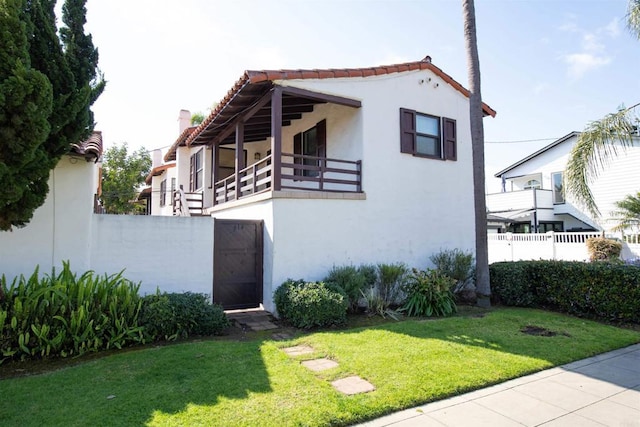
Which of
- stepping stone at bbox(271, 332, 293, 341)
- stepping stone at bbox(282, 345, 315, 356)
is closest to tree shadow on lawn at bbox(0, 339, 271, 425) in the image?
stepping stone at bbox(282, 345, 315, 356)

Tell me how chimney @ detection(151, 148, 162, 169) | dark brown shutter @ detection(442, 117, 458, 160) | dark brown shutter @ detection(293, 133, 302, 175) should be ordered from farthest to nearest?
chimney @ detection(151, 148, 162, 169)
dark brown shutter @ detection(293, 133, 302, 175)
dark brown shutter @ detection(442, 117, 458, 160)

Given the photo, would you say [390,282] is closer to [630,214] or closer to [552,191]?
[630,214]

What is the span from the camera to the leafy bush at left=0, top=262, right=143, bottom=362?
5.46 meters

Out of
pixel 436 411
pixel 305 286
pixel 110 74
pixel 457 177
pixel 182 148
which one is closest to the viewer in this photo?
pixel 436 411

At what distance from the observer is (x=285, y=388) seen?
4.48m

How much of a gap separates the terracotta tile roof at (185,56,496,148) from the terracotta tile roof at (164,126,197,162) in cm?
335

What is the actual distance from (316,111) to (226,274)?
647 centimetres

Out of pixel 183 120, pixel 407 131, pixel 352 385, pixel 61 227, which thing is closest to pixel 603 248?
pixel 407 131

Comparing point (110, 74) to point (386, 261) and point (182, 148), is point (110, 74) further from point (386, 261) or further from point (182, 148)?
point (182, 148)

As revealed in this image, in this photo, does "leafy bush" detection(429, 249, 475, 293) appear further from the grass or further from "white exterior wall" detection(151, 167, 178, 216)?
"white exterior wall" detection(151, 167, 178, 216)

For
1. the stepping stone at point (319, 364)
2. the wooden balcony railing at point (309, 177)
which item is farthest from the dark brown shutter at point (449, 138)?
the stepping stone at point (319, 364)

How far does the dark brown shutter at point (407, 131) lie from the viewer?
11.0 m

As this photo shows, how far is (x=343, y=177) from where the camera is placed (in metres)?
11.1

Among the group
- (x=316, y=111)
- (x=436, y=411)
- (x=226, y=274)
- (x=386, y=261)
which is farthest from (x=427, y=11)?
(x=436, y=411)
